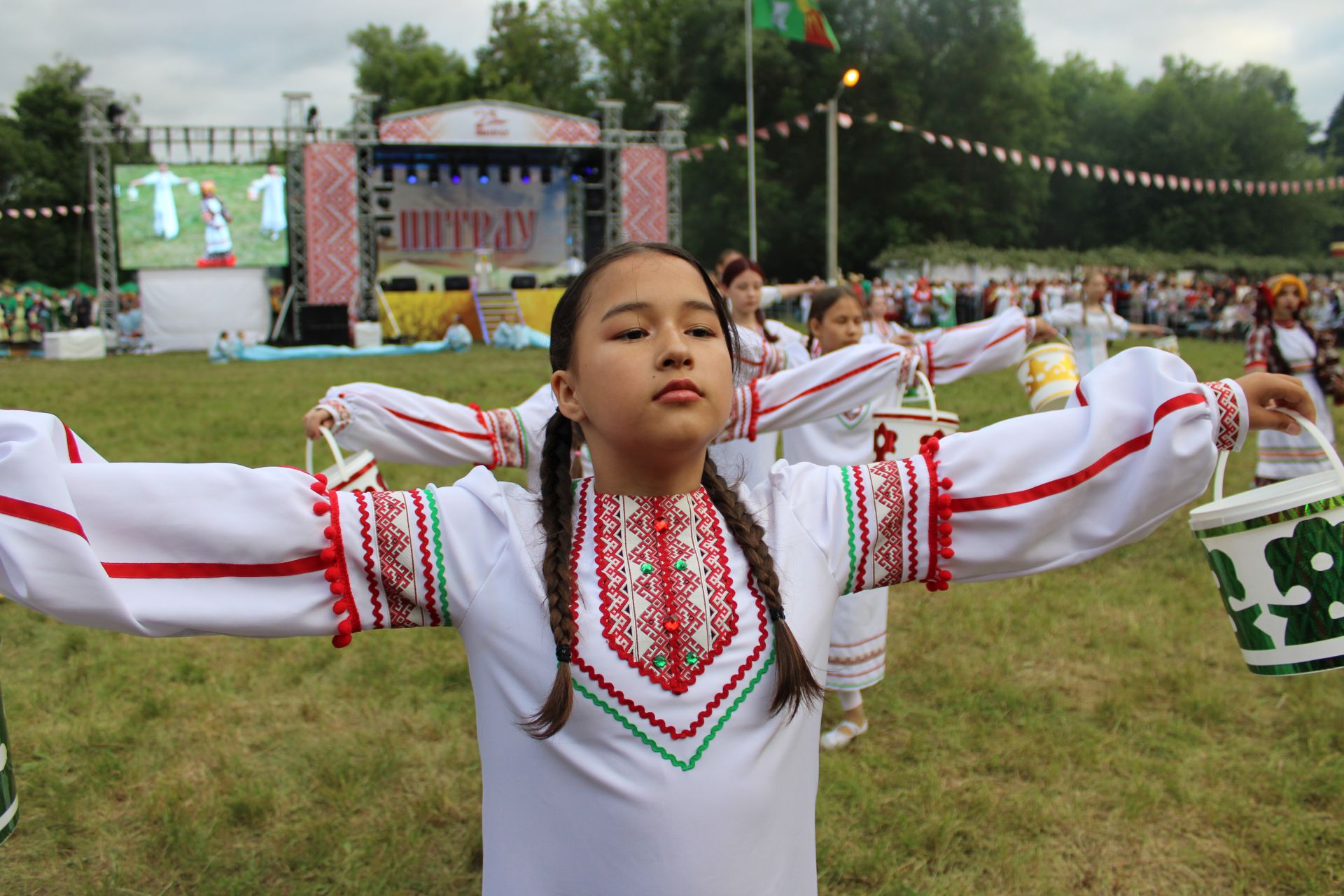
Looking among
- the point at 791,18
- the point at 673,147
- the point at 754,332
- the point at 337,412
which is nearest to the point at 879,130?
the point at 673,147

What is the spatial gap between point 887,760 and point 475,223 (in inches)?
1028

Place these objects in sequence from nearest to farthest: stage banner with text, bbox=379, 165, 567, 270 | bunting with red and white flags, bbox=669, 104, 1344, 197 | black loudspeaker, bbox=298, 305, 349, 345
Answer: black loudspeaker, bbox=298, 305, 349, 345 < bunting with red and white flags, bbox=669, 104, 1344, 197 < stage banner with text, bbox=379, 165, 567, 270

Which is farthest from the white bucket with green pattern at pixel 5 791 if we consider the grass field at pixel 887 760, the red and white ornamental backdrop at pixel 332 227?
the red and white ornamental backdrop at pixel 332 227

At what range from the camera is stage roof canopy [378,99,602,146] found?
973 inches

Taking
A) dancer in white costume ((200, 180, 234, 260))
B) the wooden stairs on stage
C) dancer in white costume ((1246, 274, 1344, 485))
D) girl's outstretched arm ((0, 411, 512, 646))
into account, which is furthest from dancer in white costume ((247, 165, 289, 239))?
girl's outstretched arm ((0, 411, 512, 646))

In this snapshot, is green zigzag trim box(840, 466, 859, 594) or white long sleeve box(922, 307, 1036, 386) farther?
white long sleeve box(922, 307, 1036, 386)

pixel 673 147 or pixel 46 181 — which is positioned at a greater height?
pixel 46 181

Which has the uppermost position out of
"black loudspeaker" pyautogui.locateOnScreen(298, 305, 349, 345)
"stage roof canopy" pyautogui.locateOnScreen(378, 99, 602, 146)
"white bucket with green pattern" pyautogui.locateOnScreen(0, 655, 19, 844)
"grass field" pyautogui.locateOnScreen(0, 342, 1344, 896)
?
"stage roof canopy" pyautogui.locateOnScreen(378, 99, 602, 146)

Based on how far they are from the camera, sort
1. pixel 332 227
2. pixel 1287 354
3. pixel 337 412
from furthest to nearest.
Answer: pixel 332 227 < pixel 1287 354 < pixel 337 412

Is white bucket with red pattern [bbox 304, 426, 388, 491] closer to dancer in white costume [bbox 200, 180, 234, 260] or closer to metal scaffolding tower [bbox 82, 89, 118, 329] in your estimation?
metal scaffolding tower [bbox 82, 89, 118, 329]

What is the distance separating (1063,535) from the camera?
1.63 m

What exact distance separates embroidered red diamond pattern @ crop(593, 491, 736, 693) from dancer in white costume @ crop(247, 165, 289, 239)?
2581 cm

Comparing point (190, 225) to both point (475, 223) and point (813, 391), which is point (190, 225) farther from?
point (813, 391)

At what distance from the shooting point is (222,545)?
4.59ft
